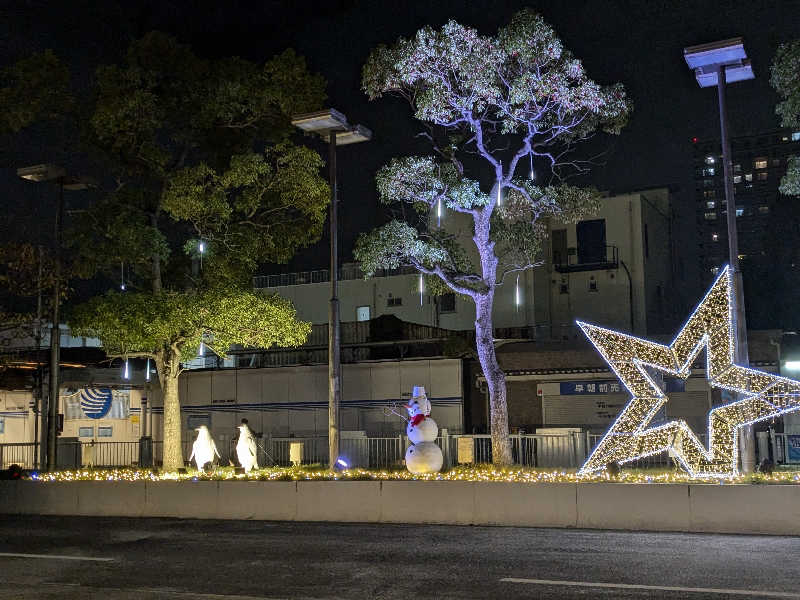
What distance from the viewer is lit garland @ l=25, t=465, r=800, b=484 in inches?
585

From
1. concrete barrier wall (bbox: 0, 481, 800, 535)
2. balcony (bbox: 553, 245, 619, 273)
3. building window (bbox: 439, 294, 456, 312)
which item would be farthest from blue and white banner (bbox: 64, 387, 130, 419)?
balcony (bbox: 553, 245, 619, 273)

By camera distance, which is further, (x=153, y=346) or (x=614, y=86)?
(x=153, y=346)

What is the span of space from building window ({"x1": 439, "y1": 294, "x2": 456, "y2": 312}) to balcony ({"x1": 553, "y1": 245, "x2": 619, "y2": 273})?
16.9 feet

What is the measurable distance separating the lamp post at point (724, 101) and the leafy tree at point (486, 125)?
9.86 ft

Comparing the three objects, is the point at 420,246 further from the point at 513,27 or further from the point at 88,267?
the point at 88,267

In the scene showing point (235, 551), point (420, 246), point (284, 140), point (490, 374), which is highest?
point (284, 140)

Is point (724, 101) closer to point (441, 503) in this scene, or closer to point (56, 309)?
point (441, 503)

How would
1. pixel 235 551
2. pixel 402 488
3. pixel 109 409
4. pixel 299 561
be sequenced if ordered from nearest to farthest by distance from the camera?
1. pixel 299 561
2. pixel 235 551
3. pixel 402 488
4. pixel 109 409

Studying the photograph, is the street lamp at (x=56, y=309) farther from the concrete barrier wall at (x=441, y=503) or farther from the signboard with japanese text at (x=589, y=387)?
the signboard with japanese text at (x=589, y=387)

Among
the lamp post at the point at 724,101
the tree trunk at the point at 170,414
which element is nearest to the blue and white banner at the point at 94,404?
the tree trunk at the point at 170,414

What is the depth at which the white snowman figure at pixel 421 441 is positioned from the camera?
59.4ft

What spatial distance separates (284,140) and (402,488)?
10187mm

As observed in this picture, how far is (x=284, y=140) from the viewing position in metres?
21.9

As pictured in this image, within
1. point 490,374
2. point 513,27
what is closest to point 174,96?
point 513,27
